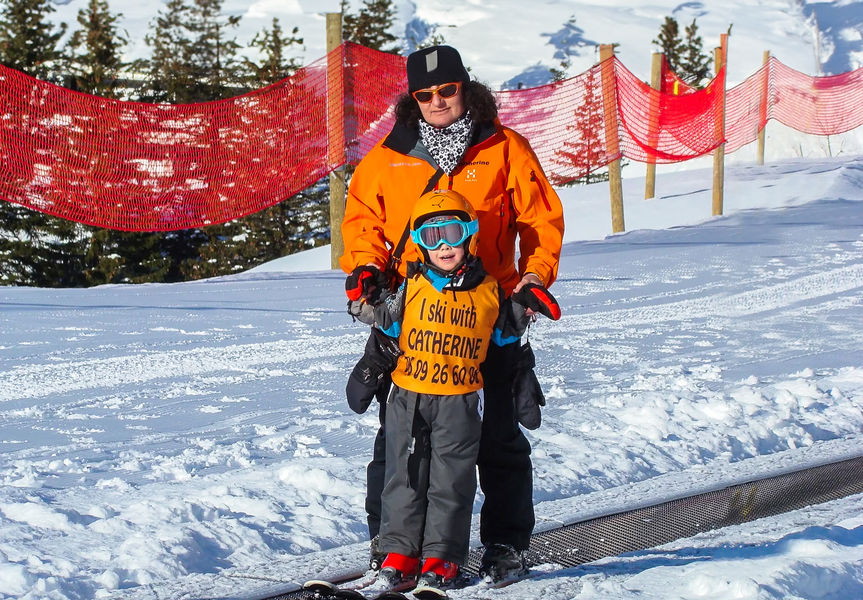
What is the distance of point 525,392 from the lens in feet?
10.2

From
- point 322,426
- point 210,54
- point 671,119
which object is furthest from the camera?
point 210,54

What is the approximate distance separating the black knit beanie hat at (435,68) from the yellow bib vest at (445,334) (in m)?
0.60

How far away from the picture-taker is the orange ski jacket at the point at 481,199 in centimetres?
307

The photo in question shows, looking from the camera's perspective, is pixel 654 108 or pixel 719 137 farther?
pixel 654 108

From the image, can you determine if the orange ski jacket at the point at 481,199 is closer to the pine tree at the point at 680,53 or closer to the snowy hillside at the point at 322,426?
the snowy hillside at the point at 322,426

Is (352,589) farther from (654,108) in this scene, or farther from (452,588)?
(654,108)

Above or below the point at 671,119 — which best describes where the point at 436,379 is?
below

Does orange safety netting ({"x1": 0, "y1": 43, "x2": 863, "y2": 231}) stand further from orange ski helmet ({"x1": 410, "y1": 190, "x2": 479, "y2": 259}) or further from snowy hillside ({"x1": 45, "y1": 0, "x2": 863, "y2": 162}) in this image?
snowy hillside ({"x1": 45, "y1": 0, "x2": 863, "y2": 162})

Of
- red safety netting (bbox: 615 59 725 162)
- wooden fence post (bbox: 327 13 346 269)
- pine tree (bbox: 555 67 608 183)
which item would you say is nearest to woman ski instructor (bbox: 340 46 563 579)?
wooden fence post (bbox: 327 13 346 269)

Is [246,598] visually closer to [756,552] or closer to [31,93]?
[756,552]

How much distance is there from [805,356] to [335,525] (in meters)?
4.58

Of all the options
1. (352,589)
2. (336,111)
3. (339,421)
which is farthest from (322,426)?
(336,111)

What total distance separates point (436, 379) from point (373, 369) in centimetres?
21

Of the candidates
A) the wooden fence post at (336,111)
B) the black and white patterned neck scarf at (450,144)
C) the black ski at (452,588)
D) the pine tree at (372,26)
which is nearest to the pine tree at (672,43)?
the pine tree at (372,26)
